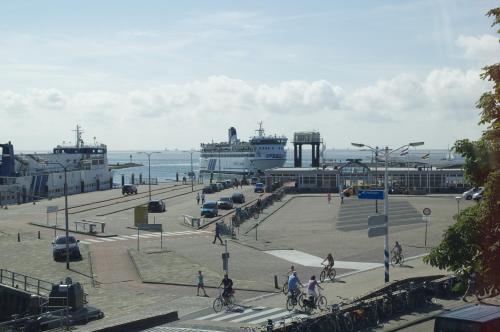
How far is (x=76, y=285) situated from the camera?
75.6ft

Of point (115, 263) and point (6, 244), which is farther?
point (6, 244)

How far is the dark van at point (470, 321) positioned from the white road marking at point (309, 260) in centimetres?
1619

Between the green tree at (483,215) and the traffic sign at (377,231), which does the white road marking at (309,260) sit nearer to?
the traffic sign at (377,231)

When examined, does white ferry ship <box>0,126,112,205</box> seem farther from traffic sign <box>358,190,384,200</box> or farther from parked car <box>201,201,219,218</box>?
traffic sign <box>358,190,384,200</box>

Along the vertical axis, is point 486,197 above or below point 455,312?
above

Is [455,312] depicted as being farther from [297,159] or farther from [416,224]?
[297,159]

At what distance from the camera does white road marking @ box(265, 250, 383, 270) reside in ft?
102

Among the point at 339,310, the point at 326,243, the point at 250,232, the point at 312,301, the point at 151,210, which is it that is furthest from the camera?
the point at 151,210

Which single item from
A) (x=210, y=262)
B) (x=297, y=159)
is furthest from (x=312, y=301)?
(x=297, y=159)

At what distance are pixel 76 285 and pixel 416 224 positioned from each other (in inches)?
1199

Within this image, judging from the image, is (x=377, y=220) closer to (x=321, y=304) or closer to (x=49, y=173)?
(x=321, y=304)

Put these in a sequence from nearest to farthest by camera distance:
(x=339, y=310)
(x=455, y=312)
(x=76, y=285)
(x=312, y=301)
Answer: (x=455, y=312)
(x=339, y=310)
(x=312, y=301)
(x=76, y=285)

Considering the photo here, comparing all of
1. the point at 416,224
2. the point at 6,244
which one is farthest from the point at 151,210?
the point at 416,224

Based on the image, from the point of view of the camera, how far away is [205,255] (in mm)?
35156
